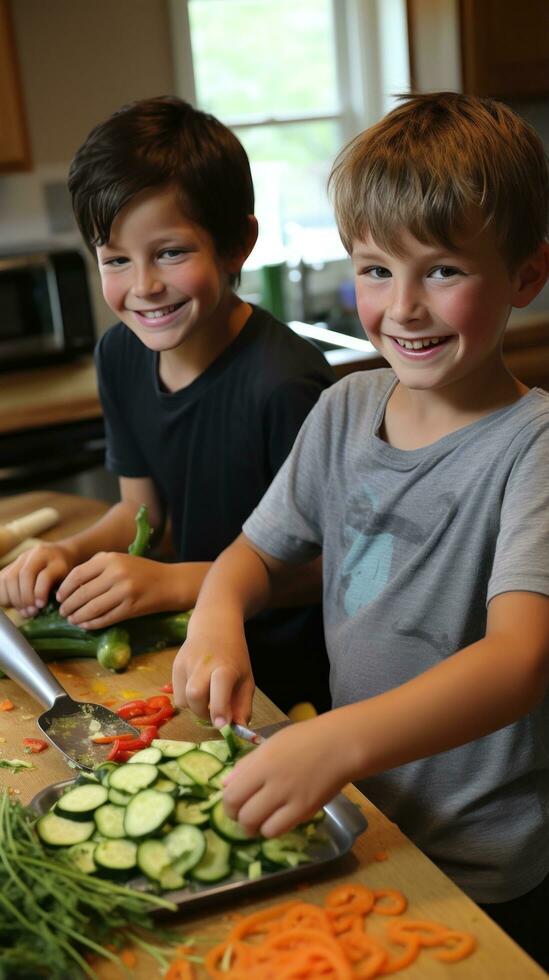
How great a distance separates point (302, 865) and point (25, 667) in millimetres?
493

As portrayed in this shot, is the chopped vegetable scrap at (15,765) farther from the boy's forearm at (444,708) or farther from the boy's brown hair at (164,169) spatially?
the boy's brown hair at (164,169)

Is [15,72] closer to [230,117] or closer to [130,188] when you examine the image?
[230,117]

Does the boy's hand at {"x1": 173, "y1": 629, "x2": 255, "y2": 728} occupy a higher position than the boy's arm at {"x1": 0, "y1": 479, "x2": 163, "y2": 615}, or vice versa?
the boy's hand at {"x1": 173, "y1": 629, "x2": 255, "y2": 728}

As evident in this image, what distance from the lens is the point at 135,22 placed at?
3.42 metres

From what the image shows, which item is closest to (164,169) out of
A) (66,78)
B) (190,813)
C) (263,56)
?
(190,813)

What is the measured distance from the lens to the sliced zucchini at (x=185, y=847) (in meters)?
0.83

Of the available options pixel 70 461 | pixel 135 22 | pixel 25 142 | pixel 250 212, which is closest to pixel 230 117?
pixel 135 22

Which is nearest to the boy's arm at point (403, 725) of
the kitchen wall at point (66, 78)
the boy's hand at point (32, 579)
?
the boy's hand at point (32, 579)

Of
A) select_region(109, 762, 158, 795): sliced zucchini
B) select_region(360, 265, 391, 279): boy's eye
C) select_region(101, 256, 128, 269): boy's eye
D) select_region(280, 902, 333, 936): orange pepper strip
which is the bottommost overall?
select_region(280, 902, 333, 936): orange pepper strip

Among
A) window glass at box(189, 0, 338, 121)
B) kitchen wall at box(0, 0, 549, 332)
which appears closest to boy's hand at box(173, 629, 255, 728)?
kitchen wall at box(0, 0, 549, 332)

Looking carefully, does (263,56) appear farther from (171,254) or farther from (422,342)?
(422,342)

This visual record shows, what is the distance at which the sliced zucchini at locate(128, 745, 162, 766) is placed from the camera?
96 centimetres

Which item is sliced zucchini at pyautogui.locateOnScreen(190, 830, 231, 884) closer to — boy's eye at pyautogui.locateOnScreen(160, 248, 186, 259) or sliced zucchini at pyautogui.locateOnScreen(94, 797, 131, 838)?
sliced zucchini at pyautogui.locateOnScreen(94, 797, 131, 838)

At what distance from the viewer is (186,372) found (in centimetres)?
177
